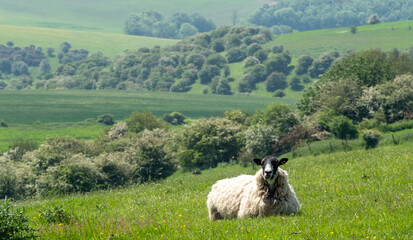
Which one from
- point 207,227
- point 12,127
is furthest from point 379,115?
point 12,127

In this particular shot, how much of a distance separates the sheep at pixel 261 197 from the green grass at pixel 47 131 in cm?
15824

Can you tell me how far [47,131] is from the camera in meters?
185

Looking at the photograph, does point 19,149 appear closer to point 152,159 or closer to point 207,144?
point 152,159

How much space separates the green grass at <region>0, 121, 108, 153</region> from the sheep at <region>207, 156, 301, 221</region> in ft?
519

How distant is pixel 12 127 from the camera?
189250mm

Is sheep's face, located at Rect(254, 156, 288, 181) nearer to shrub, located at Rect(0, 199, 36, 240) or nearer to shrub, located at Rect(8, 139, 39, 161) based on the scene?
shrub, located at Rect(0, 199, 36, 240)

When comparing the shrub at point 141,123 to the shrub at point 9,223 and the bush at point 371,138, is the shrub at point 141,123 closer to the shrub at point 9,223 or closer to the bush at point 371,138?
the bush at point 371,138

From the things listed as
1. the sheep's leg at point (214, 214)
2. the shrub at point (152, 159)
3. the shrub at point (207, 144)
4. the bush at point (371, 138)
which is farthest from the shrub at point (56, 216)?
the shrub at point (207, 144)

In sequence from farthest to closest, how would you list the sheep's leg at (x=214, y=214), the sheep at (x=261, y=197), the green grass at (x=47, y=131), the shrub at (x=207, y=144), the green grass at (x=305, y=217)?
the green grass at (x=47, y=131), the shrub at (x=207, y=144), the sheep's leg at (x=214, y=214), the sheep at (x=261, y=197), the green grass at (x=305, y=217)

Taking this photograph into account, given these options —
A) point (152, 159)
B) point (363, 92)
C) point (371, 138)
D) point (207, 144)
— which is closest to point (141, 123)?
point (207, 144)

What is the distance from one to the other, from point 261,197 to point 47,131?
180 metres

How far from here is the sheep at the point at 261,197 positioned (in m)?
14.5

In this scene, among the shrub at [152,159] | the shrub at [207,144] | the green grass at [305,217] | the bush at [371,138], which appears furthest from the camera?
the shrub at [207,144]

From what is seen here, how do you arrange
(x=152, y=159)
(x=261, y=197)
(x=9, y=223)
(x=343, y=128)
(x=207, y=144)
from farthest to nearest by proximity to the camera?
(x=207, y=144)
(x=152, y=159)
(x=343, y=128)
(x=261, y=197)
(x=9, y=223)
